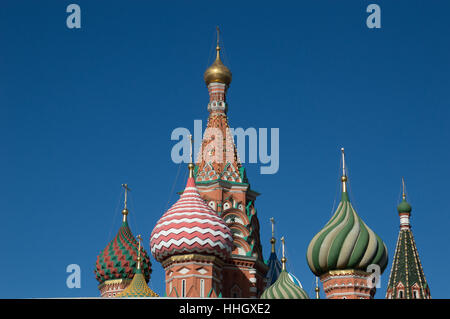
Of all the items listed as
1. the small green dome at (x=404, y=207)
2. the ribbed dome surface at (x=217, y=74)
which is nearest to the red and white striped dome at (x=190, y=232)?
the small green dome at (x=404, y=207)

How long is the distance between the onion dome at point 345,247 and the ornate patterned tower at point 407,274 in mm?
2358

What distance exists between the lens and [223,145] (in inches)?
1487

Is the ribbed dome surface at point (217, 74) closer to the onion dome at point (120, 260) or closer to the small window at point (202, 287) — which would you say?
the onion dome at point (120, 260)

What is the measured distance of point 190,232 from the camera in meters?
32.3

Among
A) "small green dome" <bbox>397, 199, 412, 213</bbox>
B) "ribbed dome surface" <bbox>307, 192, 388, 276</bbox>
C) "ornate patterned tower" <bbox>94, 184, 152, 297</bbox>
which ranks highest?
"small green dome" <bbox>397, 199, 412, 213</bbox>

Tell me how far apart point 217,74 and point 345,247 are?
33.1 feet

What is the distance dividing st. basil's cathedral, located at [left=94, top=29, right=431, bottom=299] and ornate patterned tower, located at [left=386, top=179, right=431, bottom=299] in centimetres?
3

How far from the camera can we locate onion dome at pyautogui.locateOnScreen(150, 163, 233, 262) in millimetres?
32344

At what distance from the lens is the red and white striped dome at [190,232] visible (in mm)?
32344

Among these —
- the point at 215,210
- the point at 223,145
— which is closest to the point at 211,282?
the point at 215,210

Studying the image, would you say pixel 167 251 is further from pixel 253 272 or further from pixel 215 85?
pixel 215 85

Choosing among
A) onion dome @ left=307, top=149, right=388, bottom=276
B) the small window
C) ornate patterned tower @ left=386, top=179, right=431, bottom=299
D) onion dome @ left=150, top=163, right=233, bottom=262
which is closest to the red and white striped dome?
onion dome @ left=150, top=163, right=233, bottom=262

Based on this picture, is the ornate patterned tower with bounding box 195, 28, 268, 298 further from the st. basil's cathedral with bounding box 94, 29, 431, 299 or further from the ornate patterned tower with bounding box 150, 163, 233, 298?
the ornate patterned tower with bounding box 150, 163, 233, 298
